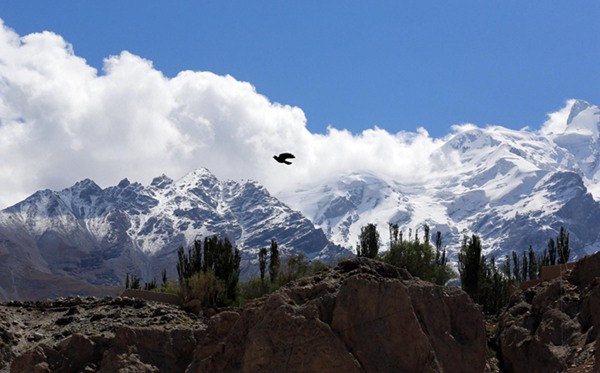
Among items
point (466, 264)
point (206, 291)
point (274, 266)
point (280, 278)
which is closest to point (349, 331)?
point (206, 291)

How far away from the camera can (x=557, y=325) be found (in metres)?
45.6

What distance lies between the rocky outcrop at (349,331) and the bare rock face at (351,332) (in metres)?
0.03

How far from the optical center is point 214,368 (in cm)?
3494

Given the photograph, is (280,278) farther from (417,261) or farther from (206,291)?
(417,261)

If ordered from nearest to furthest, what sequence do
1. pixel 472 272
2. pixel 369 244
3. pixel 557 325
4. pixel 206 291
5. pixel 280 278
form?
pixel 557 325
pixel 206 291
pixel 280 278
pixel 472 272
pixel 369 244

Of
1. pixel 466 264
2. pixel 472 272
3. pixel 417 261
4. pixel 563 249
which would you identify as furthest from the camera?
pixel 417 261

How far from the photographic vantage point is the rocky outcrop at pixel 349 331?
33312 mm

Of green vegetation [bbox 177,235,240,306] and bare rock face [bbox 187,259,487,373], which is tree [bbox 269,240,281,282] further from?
bare rock face [bbox 187,259,487,373]

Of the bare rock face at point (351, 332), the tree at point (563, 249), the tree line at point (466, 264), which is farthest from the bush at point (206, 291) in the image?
the bare rock face at point (351, 332)

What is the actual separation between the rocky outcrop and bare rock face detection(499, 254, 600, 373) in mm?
6444

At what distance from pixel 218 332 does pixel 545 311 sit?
55.4 feet

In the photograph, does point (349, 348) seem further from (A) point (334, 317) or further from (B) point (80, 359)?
(B) point (80, 359)

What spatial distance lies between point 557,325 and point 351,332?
14.6 m

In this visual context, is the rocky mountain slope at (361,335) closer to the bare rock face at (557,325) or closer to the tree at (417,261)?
the bare rock face at (557,325)
